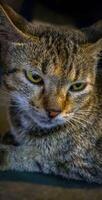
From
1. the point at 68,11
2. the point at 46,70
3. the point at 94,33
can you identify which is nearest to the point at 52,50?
the point at 46,70

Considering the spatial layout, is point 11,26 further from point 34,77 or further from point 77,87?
point 77,87

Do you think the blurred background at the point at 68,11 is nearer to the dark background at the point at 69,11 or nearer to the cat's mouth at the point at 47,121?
the dark background at the point at 69,11

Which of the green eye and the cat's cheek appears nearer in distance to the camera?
the green eye

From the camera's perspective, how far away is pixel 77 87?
5.93ft

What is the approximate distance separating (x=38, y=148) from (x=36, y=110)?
0.20 m

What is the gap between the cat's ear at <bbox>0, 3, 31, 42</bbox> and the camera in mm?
1667

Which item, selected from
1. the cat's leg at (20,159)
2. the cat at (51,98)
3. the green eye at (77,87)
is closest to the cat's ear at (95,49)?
the cat at (51,98)

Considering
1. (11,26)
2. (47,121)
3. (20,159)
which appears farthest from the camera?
(20,159)

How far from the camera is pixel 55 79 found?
1.74 metres

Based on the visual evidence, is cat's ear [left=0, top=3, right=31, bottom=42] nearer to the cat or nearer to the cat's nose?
the cat

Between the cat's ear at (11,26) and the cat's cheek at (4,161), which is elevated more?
the cat's ear at (11,26)

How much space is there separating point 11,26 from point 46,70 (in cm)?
19

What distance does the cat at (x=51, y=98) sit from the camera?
1.74 m

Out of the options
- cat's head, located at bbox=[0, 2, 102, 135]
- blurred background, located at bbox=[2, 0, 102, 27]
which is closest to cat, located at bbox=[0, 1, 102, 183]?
cat's head, located at bbox=[0, 2, 102, 135]
